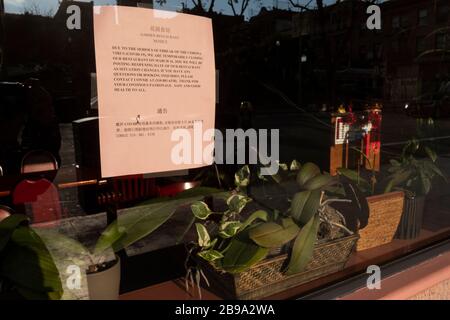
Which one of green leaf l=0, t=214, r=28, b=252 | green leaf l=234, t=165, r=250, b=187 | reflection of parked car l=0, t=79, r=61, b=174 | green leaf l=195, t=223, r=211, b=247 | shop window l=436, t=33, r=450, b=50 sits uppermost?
shop window l=436, t=33, r=450, b=50

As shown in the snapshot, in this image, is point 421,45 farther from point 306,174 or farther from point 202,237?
point 202,237

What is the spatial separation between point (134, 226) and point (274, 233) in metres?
0.39

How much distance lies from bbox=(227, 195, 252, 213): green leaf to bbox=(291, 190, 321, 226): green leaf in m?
0.15

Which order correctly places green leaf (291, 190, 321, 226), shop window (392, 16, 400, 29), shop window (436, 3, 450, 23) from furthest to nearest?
shop window (436, 3, 450, 23) < shop window (392, 16, 400, 29) < green leaf (291, 190, 321, 226)

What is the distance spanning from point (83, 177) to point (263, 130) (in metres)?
0.79

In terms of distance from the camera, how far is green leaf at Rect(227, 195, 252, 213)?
3.91 feet

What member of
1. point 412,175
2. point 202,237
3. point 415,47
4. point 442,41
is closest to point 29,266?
point 202,237

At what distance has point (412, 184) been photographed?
5.54 feet

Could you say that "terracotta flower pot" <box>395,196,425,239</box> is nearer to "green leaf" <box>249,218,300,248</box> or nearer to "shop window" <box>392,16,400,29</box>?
"green leaf" <box>249,218,300,248</box>

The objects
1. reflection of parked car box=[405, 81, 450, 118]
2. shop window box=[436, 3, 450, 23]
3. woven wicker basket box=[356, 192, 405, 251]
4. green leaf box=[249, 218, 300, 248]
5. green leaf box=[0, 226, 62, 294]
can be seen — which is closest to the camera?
green leaf box=[0, 226, 62, 294]

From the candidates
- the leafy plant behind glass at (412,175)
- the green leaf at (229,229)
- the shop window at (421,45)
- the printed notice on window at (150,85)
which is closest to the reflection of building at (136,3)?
the printed notice on window at (150,85)

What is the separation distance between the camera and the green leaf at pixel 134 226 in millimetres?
961

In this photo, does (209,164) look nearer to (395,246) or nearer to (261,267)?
(261,267)

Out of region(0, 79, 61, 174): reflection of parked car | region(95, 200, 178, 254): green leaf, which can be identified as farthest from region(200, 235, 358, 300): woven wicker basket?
region(0, 79, 61, 174): reflection of parked car
